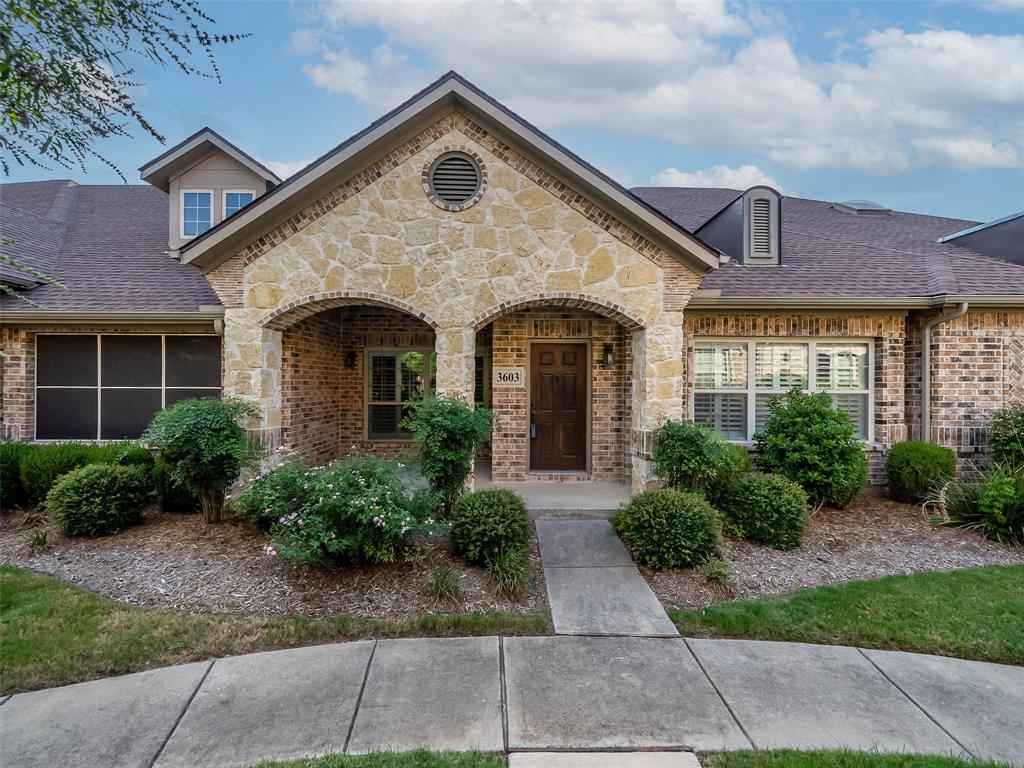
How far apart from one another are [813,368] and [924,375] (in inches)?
64.1

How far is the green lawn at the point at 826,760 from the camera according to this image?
308cm

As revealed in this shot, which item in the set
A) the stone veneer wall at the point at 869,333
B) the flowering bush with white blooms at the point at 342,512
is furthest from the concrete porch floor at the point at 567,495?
the flowering bush with white blooms at the point at 342,512

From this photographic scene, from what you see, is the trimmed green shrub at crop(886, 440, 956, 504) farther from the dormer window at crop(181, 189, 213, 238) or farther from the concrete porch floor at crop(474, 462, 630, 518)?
the dormer window at crop(181, 189, 213, 238)

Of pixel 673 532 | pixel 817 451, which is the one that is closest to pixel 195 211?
pixel 673 532

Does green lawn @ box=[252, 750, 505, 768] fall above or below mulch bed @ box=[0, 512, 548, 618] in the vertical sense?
below

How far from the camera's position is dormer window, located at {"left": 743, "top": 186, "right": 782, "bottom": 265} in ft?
30.8

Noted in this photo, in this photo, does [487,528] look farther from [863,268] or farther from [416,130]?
[863,268]

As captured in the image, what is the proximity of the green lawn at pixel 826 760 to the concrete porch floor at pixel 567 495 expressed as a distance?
411 cm

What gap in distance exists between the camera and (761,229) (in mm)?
9469

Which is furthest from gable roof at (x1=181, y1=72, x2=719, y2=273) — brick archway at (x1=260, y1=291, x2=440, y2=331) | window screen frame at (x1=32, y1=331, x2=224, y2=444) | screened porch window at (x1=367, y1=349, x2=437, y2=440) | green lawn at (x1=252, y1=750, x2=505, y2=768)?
green lawn at (x1=252, y1=750, x2=505, y2=768)

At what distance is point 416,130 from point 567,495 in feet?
18.3

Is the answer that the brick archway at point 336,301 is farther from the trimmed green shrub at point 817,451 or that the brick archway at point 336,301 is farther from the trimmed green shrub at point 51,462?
the trimmed green shrub at point 817,451

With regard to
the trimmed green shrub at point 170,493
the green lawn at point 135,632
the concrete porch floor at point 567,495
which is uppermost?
the trimmed green shrub at point 170,493

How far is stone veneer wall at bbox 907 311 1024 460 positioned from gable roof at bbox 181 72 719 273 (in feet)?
15.1
